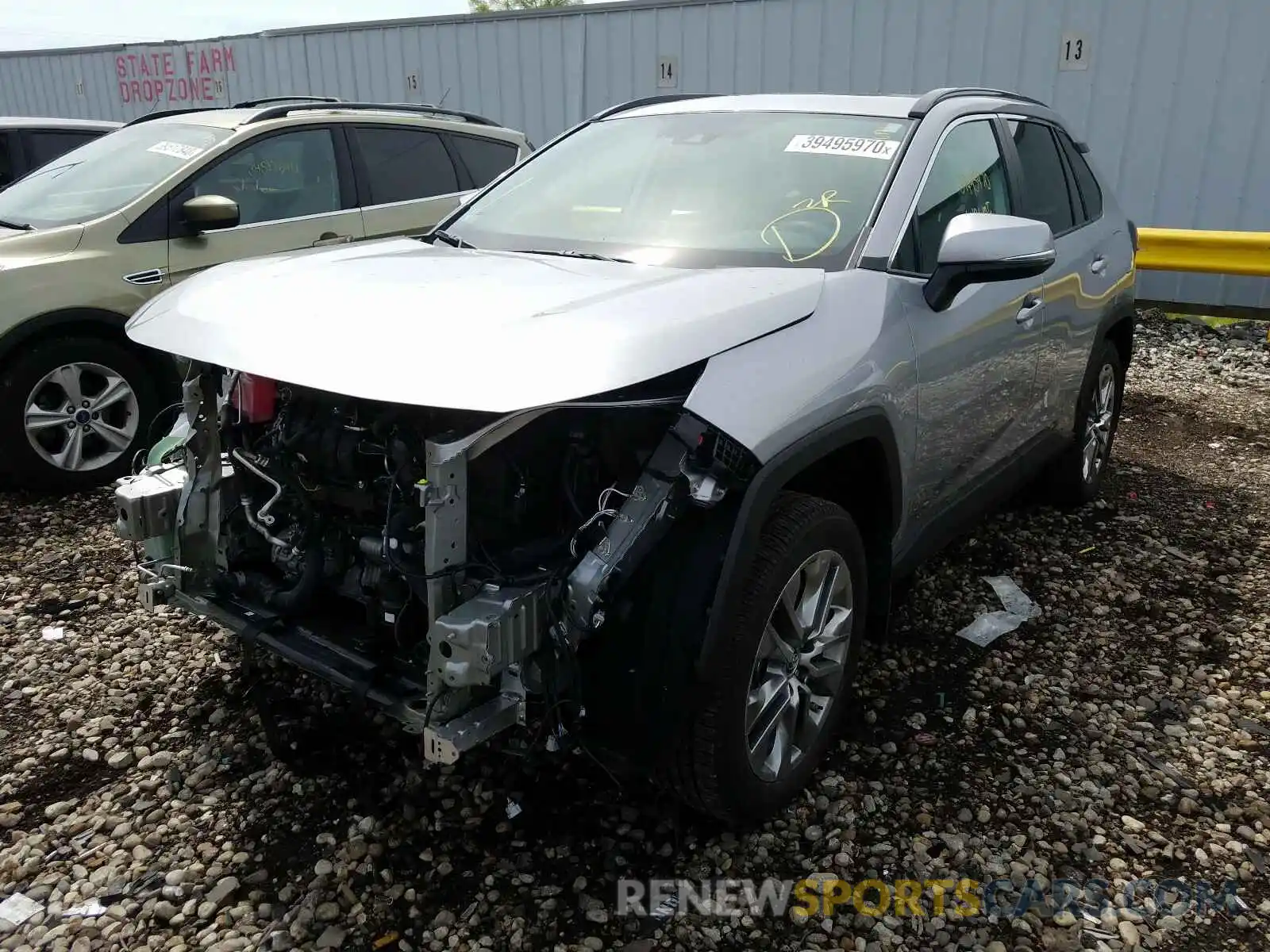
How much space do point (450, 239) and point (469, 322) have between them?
55.2 inches

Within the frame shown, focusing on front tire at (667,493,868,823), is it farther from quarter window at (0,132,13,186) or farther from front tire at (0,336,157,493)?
quarter window at (0,132,13,186)

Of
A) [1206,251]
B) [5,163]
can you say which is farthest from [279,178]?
[1206,251]

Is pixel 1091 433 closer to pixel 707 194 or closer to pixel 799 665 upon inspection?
pixel 707 194

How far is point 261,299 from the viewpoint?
8.18ft

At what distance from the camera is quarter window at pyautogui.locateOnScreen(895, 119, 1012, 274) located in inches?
117

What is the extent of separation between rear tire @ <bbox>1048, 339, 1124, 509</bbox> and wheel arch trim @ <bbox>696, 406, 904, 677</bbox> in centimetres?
243

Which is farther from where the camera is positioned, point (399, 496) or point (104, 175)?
point (104, 175)

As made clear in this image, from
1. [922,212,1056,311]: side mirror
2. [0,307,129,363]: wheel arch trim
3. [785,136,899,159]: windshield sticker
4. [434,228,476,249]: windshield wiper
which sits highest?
[785,136,899,159]: windshield sticker

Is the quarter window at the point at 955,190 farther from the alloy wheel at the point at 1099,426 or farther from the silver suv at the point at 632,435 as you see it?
the alloy wheel at the point at 1099,426

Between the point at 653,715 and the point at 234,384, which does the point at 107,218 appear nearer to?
the point at 234,384

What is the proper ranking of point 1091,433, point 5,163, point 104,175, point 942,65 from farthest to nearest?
point 942,65 → point 5,163 → point 104,175 → point 1091,433

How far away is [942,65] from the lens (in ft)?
29.8

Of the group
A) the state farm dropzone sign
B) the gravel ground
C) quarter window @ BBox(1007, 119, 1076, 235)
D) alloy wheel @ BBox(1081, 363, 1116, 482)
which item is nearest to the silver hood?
the gravel ground

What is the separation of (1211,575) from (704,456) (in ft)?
10.5
